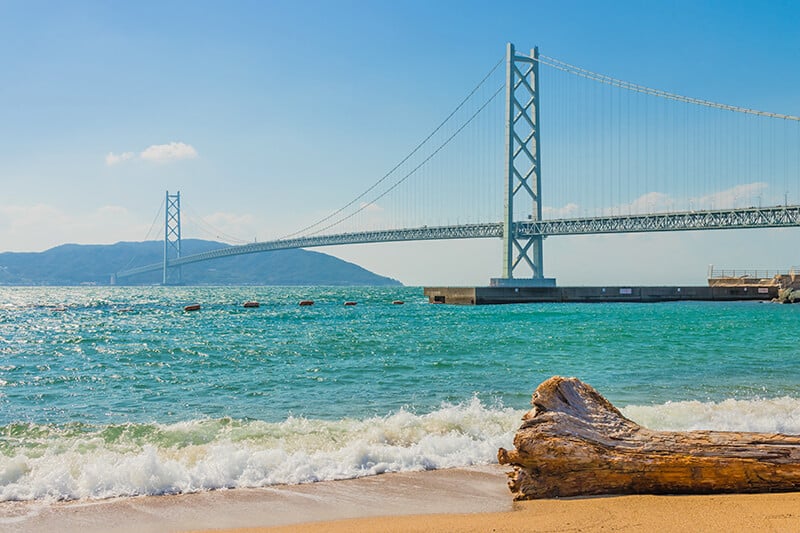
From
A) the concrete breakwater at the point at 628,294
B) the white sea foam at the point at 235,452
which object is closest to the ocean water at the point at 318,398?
the white sea foam at the point at 235,452

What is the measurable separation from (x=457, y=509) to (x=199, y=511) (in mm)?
1480

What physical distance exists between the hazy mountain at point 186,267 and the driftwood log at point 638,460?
395ft

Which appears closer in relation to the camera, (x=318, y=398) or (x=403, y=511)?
(x=403, y=511)

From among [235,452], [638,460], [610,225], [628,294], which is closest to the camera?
[638,460]

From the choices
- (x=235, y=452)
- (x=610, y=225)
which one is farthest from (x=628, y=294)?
(x=235, y=452)

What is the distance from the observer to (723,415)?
21.6 ft

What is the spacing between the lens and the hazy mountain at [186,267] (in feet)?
412

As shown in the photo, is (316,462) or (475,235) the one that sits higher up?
(475,235)

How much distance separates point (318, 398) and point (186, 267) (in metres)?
118

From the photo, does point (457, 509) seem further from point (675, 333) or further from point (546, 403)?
point (675, 333)

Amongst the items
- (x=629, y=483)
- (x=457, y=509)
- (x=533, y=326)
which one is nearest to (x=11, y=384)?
(x=457, y=509)

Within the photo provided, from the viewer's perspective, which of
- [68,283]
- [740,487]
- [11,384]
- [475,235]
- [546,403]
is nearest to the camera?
[740,487]

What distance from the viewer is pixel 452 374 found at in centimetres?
999

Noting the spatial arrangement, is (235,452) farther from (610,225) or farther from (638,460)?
(610,225)
